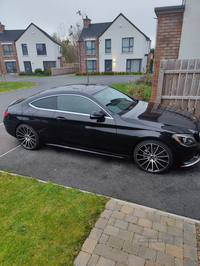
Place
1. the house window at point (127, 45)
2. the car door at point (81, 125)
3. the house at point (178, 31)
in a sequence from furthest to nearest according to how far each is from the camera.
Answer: the house window at point (127, 45) → the house at point (178, 31) → the car door at point (81, 125)

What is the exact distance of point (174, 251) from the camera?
227 centimetres

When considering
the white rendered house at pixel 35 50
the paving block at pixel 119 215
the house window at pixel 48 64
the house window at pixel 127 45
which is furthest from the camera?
the house window at pixel 48 64

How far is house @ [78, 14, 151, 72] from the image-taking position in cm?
3191

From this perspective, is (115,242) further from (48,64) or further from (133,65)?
(48,64)

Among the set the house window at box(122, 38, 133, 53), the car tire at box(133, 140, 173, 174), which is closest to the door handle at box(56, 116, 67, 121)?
the car tire at box(133, 140, 173, 174)

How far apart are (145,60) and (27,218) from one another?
117 ft

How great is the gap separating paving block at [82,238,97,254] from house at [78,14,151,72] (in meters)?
32.4

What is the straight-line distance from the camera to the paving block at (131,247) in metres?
2.27

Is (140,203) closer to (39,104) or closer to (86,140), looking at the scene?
(86,140)

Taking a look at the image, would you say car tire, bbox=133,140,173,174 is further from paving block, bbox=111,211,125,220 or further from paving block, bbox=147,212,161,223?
paving block, bbox=111,211,125,220

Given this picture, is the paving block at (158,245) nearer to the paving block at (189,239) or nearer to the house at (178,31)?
the paving block at (189,239)

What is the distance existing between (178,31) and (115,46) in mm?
28782

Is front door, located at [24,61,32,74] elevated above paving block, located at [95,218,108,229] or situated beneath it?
elevated above

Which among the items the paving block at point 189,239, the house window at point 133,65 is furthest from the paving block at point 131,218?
the house window at point 133,65
